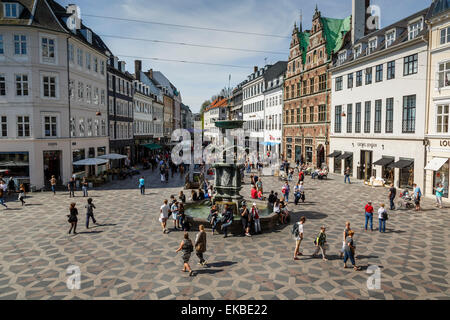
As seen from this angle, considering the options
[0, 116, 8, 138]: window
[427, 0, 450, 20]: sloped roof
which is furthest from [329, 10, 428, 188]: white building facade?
[0, 116, 8, 138]: window

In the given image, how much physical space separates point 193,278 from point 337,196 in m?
17.3

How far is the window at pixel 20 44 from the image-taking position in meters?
27.0

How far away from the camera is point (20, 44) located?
27094 mm

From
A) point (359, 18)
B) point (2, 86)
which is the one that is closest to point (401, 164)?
point (359, 18)

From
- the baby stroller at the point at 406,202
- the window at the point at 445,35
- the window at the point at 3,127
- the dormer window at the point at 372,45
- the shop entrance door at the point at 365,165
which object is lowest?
the baby stroller at the point at 406,202

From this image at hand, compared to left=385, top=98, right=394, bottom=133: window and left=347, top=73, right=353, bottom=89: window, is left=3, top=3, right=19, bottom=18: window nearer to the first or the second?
left=347, top=73, right=353, bottom=89: window

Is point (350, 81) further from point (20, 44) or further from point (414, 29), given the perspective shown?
point (20, 44)

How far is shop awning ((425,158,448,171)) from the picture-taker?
75.5ft

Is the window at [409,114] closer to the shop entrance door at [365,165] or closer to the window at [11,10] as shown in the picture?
the shop entrance door at [365,165]

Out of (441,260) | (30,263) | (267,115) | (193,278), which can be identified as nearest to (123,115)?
(267,115)

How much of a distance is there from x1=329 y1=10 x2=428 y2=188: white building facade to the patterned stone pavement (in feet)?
32.0

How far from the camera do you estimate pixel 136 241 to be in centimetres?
1402

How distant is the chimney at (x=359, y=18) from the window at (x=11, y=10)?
119ft

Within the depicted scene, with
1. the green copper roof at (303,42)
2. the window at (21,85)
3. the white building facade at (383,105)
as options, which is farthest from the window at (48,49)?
the green copper roof at (303,42)
